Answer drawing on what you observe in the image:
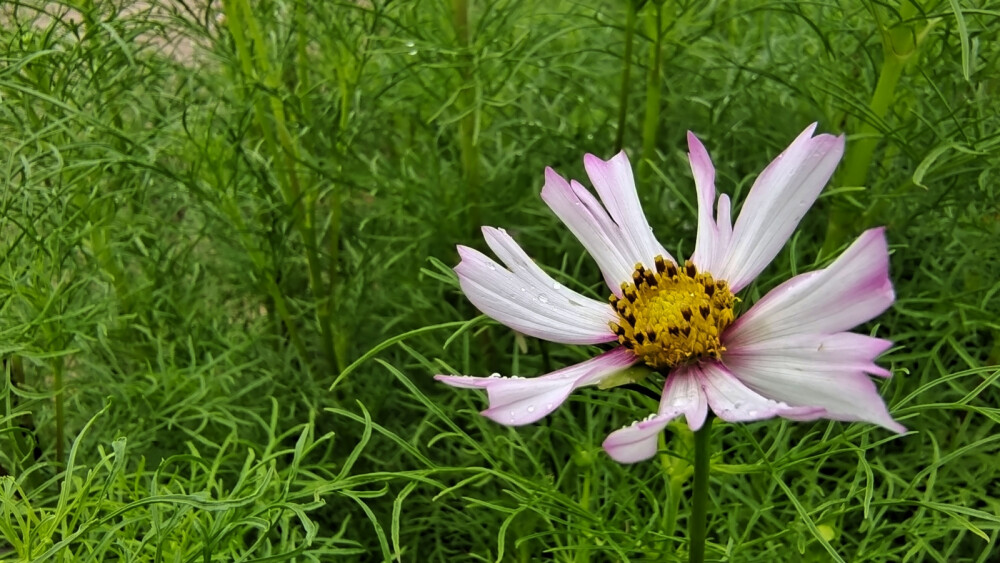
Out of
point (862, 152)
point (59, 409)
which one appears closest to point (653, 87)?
point (862, 152)

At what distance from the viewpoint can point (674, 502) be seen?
0.63 meters

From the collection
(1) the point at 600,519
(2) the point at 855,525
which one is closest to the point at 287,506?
(1) the point at 600,519

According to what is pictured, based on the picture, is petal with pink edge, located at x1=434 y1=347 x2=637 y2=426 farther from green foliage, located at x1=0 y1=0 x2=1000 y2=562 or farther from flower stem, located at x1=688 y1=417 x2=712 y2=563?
green foliage, located at x1=0 y1=0 x2=1000 y2=562

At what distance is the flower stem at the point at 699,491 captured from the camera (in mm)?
421

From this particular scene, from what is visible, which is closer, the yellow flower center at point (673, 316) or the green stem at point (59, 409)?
the yellow flower center at point (673, 316)

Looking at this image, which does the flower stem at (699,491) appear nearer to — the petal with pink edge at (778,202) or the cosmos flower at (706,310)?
the cosmos flower at (706,310)

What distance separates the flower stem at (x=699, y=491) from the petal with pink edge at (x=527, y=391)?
67mm

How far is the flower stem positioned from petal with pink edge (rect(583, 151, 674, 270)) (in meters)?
0.16

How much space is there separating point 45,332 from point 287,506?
403 mm

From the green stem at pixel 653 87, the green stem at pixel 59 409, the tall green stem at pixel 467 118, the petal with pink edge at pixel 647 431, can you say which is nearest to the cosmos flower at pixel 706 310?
the petal with pink edge at pixel 647 431

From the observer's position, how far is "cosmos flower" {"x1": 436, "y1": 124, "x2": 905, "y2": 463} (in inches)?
14.9

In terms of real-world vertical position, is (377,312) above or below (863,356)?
below

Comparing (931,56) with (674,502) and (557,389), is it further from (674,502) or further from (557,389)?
(557,389)

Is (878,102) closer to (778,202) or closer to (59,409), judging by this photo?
(778,202)
